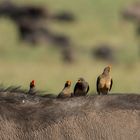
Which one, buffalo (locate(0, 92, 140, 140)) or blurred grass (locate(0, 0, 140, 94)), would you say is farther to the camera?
blurred grass (locate(0, 0, 140, 94))

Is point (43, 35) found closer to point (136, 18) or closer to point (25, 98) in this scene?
point (136, 18)

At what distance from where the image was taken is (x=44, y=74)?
21750 millimetres

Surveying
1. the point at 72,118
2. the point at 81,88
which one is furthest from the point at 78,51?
the point at 72,118

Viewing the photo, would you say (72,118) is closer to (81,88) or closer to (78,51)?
(81,88)

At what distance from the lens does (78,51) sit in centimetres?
2911

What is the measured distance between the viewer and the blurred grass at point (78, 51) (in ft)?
66.6

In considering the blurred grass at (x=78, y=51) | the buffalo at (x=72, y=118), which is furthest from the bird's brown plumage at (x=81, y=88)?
the blurred grass at (x=78, y=51)

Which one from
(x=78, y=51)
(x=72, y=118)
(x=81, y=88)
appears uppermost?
(x=78, y=51)

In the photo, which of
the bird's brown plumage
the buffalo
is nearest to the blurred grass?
the bird's brown plumage

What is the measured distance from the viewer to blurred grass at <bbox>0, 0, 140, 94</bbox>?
800 inches

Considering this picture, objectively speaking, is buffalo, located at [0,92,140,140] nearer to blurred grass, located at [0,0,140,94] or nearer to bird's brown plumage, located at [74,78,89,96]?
bird's brown plumage, located at [74,78,89,96]

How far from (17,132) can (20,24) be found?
89.1 ft

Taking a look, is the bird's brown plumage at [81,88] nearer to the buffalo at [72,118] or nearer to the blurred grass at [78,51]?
the buffalo at [72,118]

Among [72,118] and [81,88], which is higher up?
[81,88]
